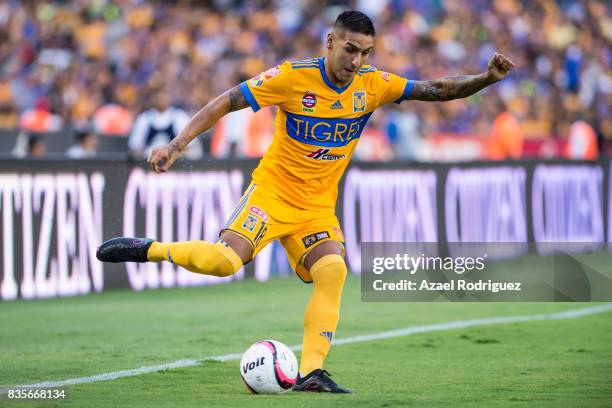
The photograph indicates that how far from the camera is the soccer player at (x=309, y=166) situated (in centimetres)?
754

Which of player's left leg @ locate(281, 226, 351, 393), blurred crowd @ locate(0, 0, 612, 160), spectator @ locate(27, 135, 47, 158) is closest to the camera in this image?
player's left leg @ locate(281, 226, 351, 393)

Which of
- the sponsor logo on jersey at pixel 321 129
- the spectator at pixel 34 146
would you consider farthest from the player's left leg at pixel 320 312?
the spectator at pixel 34 146

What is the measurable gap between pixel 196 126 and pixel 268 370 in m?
1.52

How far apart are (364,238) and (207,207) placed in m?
2.59

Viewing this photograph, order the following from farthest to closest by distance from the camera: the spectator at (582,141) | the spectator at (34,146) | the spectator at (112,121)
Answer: the spectator at (582,141) → the spectator at (112,121) → the spectator at (34,146)

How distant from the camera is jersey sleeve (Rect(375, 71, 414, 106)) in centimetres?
794

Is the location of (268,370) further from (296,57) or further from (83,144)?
(296,57)

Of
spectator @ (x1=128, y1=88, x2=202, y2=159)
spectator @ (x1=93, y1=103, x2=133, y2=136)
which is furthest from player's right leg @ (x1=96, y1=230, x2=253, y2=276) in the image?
spectator @ (x1=93, y1=103, x2=133, y2=136)

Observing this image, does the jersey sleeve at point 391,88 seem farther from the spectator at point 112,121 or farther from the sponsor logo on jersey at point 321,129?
the spectator at point 112,121

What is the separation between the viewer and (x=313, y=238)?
7867 mm

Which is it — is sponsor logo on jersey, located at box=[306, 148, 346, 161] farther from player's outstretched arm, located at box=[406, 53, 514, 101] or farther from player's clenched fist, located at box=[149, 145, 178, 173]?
player's clenched fist, located at box=[149, 145, 178, 173]

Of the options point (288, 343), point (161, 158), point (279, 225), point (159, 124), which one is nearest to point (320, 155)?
point (279, 225)

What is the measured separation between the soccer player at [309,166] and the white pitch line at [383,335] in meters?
0.84

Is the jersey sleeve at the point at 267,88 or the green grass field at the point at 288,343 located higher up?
the jersey sleeve at the point at 267,88
